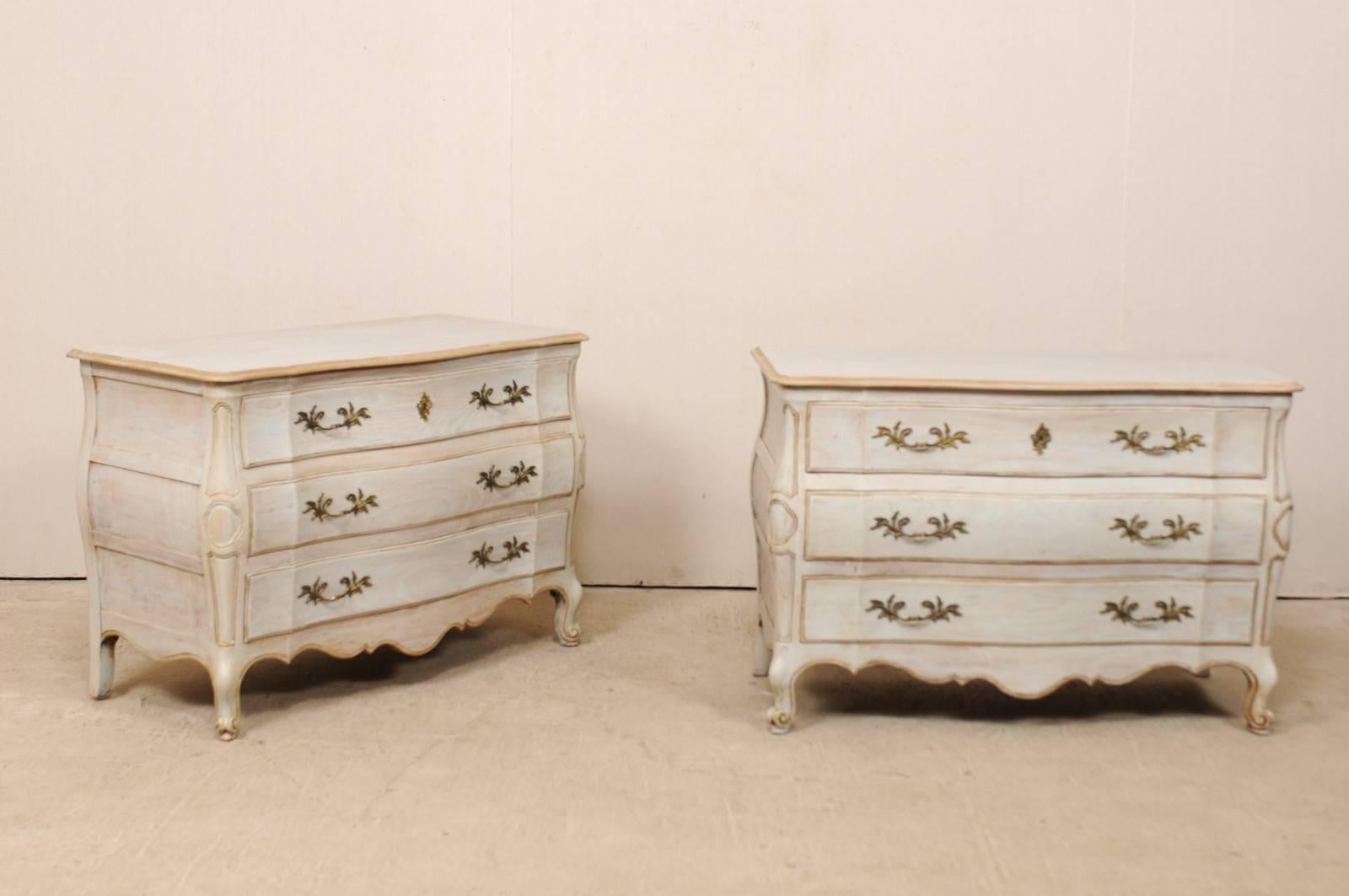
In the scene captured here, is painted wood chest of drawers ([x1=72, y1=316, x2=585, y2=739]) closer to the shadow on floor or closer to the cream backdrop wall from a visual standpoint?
the cream backdrop wall

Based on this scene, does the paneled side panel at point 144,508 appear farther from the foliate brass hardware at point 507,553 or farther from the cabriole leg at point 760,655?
the cabriole leg at point 760,655

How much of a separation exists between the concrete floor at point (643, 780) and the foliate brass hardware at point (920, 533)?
17.2 inches

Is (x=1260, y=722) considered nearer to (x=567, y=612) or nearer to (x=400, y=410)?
(x=567, y=612)

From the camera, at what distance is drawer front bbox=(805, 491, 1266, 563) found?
3.06 meters

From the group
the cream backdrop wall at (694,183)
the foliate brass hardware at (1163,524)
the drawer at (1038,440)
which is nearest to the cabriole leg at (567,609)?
the cream backdrop wall at (694,183)

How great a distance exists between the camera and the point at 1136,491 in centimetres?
308

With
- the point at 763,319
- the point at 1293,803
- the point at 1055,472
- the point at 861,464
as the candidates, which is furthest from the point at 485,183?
the point at 1293,803

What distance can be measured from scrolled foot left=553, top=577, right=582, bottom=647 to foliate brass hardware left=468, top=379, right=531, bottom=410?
510 millimetres

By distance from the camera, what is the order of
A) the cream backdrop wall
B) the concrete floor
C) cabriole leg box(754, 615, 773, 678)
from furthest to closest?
the cream backdrop wall, cabriole leg box(754, 615, 773, 678), the concrete floor

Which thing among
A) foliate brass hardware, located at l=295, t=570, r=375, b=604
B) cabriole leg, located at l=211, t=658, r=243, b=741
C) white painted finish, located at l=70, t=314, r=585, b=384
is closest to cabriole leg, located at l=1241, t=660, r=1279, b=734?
white painted finish, located at l=70, t=314, r=585, b=384

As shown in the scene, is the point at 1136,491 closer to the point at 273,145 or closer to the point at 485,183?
the point at 485,183

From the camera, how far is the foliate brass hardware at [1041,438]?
121 inches

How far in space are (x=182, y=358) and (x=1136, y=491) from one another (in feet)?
6.52

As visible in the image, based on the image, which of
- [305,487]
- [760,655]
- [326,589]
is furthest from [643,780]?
[305,487]
